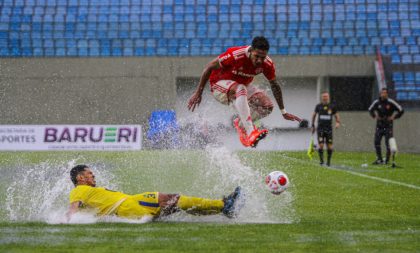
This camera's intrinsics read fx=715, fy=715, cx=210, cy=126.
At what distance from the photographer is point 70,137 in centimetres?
2425

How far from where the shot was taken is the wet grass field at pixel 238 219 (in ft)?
20.6

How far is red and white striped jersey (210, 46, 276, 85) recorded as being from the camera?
9.52 m

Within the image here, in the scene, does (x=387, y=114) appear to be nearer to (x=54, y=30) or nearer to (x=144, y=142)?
(x=144, y=142)

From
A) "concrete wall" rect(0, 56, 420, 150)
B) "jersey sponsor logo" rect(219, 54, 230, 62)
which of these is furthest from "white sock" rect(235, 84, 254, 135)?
"concrete wall" rect(0, 56, 420, 150)

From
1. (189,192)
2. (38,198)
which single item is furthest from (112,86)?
(38,198)

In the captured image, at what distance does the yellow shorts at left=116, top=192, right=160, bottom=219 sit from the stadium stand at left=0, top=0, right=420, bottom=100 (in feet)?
Answer: 63.4

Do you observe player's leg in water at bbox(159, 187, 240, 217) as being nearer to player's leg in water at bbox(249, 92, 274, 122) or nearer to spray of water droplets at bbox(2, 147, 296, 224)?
spray of water droplets at bbox(2, 147, 296, 224)

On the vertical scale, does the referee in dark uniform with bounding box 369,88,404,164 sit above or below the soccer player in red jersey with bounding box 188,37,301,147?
below

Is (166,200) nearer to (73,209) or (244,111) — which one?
(73,209)

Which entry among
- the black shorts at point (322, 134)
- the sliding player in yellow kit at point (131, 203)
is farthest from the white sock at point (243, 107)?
the black shorts at point (322, 134)

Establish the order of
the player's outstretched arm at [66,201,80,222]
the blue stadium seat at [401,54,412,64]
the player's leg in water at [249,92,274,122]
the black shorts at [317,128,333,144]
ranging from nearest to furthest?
the player's outstretched arm at [66,201,80,222]
the player's leg in water at [249,92,274,122]
the black shorts at [317,128,333,144]
the blue stadium seat at [401,54,412,64]

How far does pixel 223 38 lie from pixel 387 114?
9099mm

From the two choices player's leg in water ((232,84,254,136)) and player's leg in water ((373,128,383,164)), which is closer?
player's leg in water ((232,84,254,136))

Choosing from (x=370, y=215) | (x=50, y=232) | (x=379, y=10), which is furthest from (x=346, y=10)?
(x=50, y=232)
